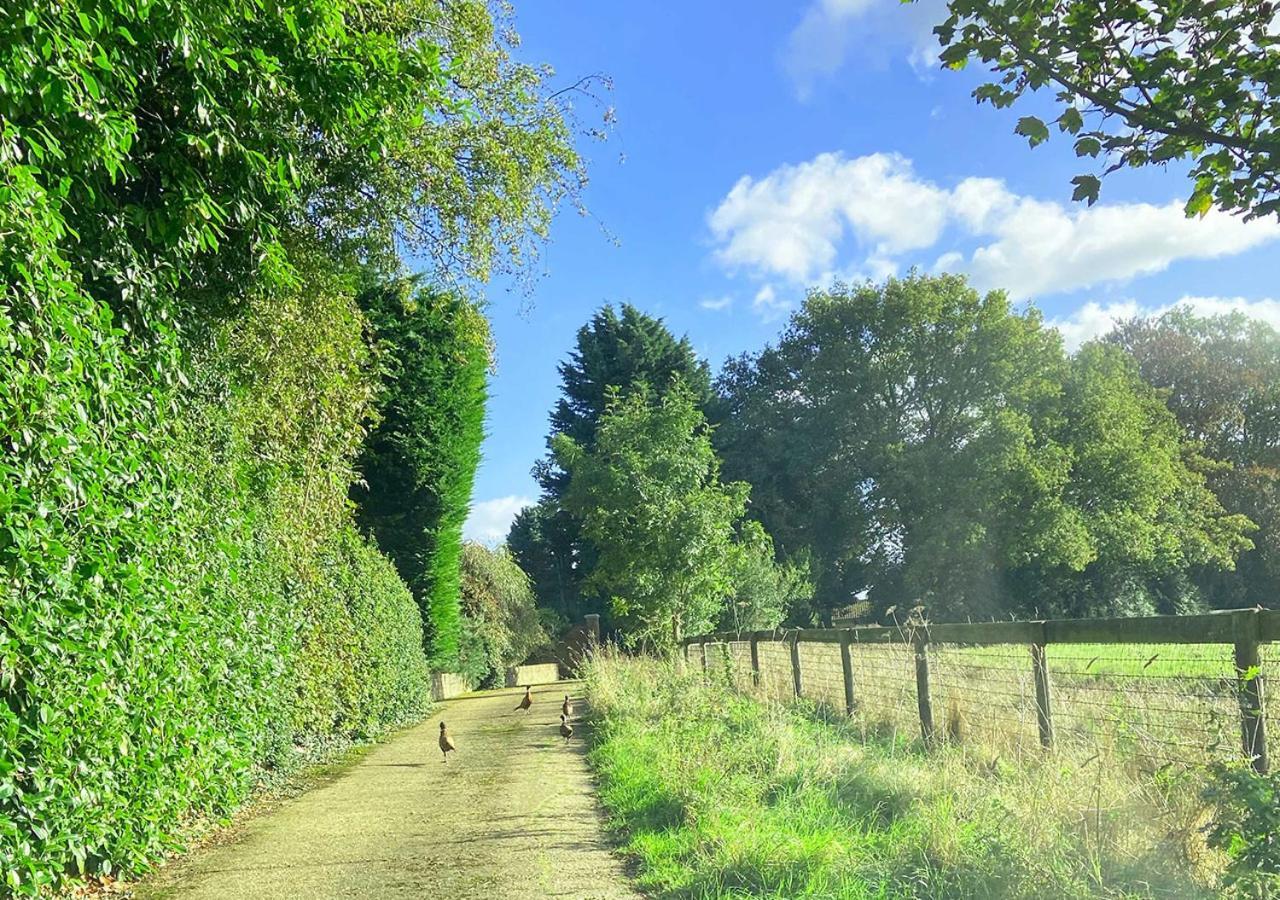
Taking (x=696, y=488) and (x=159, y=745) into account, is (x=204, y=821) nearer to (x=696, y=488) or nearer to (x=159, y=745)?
(x=159, y=745)

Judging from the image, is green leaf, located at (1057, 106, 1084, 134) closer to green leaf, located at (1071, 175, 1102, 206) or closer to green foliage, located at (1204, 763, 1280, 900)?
green leaf, located at (1071, 175, 1102, 206)

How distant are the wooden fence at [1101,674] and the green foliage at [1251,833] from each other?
0.30 metres

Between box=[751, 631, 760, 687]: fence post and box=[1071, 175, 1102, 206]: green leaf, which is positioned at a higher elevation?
box=[1071, 175, 1102, 206]: green leaf

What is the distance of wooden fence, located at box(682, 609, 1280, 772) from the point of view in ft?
14.5

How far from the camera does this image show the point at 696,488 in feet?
68.0

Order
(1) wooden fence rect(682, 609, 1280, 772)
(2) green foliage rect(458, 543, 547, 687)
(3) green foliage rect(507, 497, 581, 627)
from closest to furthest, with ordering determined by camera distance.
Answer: (1) wooden fence rect(682, 609, 1280, 772) < (2) green foliage rect(458, 543, 547, 687) < (3) green foliage rect(507, 497, 581, 627)

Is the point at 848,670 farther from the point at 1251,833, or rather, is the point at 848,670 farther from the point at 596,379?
the point at 596,379

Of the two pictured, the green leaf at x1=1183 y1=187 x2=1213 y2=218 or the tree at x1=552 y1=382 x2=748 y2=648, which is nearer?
the green leaf at x1=1183 y1=187 x2=1213 y2=218

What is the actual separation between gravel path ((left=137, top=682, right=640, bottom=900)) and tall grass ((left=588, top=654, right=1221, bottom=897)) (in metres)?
0.42

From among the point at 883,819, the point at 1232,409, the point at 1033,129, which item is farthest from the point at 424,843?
the point at 1232,409

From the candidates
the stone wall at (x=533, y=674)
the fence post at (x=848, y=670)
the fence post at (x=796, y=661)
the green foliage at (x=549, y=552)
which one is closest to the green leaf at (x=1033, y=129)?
the fence post at (x=848, y=670)

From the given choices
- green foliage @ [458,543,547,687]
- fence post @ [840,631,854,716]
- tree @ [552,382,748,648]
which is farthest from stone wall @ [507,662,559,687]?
fence post @ [840,631,854,716]

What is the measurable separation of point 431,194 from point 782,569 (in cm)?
2426

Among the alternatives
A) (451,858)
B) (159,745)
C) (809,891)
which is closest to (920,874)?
(809,891)
